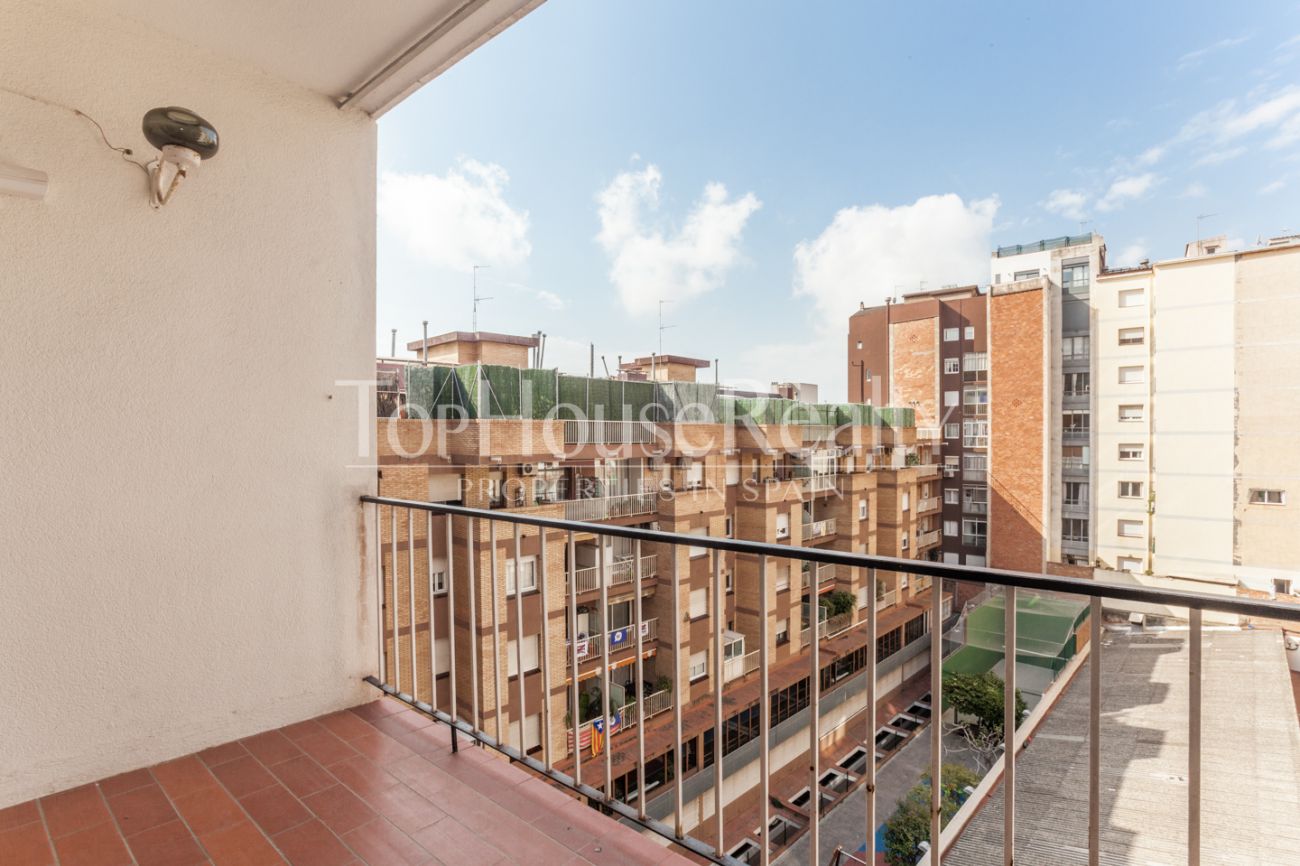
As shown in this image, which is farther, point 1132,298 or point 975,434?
point 975,434

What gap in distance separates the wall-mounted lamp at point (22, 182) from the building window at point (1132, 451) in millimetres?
31416

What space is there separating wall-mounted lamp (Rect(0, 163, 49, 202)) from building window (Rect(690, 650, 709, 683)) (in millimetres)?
14147

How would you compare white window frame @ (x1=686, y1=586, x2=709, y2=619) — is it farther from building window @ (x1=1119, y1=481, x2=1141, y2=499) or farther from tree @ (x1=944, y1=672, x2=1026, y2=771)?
building window @ (x1=1119, y1=481, x2=1141, y2=499)

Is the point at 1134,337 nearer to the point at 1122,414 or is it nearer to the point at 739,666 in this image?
the point at 1122,414

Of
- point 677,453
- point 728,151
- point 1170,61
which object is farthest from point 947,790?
point 1170,61

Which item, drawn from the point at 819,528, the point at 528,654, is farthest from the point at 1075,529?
the point at 528,654

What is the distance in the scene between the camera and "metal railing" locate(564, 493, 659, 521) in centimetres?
1221

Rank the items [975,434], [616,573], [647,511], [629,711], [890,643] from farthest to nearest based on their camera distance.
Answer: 1. [975,434]
2. [890,643]
3. [647,511]
4. [629,711]
5. [616,573]

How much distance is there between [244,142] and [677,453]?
1267 cm

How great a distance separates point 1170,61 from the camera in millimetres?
45406

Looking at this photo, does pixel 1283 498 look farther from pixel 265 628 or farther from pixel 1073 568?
pixel 265 628

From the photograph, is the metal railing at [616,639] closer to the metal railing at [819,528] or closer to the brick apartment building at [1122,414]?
the metal railing at [819,528]

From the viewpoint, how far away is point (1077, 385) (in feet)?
81.3

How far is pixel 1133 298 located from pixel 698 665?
24.2 meters
